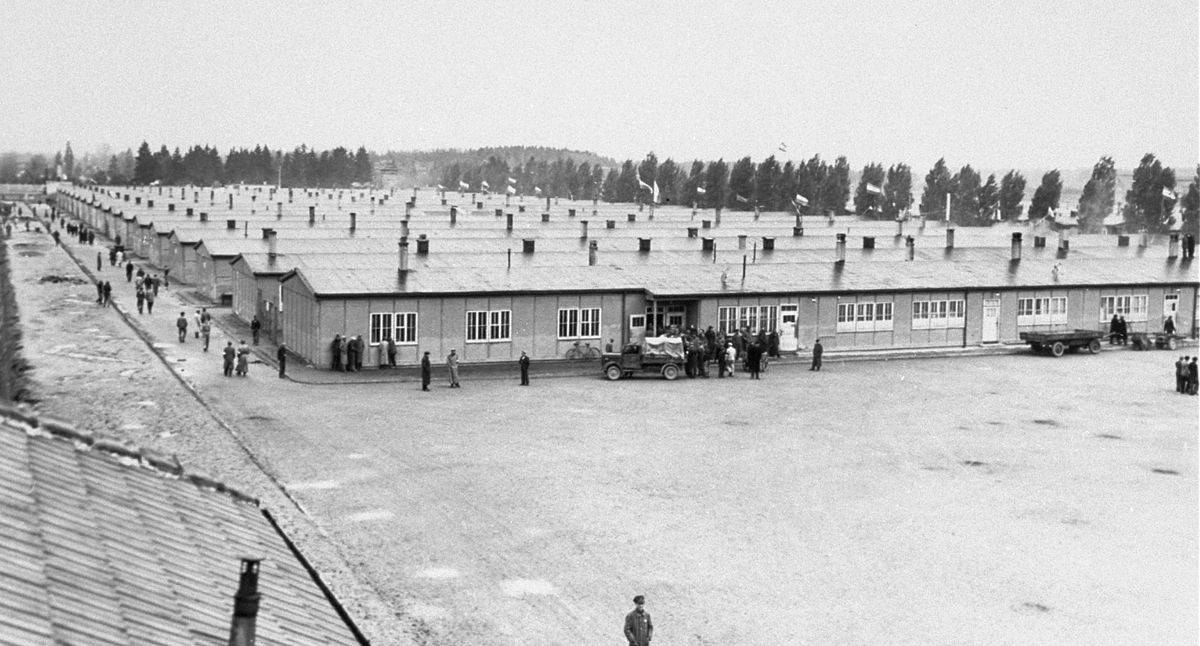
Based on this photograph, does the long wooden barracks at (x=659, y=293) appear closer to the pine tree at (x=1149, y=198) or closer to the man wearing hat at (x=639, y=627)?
the man wearing hat at (x=639, y=627)

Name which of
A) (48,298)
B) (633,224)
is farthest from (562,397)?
(633,224)

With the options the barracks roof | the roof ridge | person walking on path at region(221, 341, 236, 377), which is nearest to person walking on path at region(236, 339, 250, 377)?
person walking on path at region(221, 341, 236, 377)

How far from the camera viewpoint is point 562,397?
131 feet

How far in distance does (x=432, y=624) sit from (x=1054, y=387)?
3043 centimetres

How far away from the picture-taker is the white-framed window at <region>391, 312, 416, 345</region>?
45.2 metres

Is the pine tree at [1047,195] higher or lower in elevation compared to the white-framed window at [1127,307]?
higher

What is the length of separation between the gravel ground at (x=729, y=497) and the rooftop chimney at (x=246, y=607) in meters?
11.1

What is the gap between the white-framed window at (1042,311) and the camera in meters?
56.1

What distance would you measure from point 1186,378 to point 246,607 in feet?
134

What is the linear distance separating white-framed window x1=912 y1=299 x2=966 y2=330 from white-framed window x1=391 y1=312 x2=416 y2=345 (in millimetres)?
21383

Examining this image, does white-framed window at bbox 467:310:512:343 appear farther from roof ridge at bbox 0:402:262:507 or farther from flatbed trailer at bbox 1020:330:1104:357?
roof ridge at bbox 0:402:262:507

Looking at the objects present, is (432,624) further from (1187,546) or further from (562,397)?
(562,397)

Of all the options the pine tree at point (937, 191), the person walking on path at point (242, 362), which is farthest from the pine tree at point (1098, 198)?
the person walking on path at point (242, 362)

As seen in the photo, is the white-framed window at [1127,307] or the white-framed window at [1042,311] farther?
the white-framed window at [1127,307]
